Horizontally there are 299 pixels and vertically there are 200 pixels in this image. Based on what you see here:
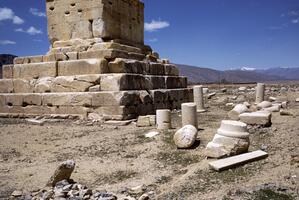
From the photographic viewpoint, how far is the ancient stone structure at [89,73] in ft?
33.0

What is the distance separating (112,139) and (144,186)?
305 centimetres

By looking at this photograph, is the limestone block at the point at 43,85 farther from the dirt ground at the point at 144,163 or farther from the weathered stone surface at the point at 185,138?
the weathered stone surface at the point at 185,138

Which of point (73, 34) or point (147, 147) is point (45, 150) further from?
point (73, 34)

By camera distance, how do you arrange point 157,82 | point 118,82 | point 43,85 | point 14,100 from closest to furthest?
1. point 118,82
2. point 43,85
3. point 14,100
4. point 157,82

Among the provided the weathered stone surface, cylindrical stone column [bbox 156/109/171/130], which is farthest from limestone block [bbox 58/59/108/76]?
the weathered stone surface

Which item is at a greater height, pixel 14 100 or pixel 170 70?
pixel 170 70

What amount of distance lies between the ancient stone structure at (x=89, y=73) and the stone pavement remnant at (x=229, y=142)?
437 centimetres

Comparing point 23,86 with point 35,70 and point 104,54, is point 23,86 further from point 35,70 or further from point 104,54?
point 104,54

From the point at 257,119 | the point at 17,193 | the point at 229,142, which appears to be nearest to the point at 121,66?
the point at 257,119

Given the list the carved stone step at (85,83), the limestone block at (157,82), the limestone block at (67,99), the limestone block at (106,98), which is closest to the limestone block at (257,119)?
the limestone block at (106,98)

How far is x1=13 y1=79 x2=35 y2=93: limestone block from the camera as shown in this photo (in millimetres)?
11478

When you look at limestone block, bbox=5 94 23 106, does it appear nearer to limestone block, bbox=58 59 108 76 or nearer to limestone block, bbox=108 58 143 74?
limestone block, bbox=58 59 108 76

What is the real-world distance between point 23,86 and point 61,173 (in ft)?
25.6

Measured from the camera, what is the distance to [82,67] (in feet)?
34.8
